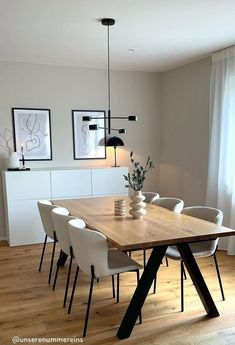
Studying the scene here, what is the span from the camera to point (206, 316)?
2693 millimetres

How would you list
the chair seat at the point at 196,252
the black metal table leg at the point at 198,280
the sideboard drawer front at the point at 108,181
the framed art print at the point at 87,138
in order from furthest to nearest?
the framed art print at the point at 87,138, the sideboard drawer front at the point at 108,181, the chair seat at the point at 196,252, the black metal table leg at the point at 198,280

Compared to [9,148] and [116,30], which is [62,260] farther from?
[116,30]

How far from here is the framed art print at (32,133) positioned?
4805 mm

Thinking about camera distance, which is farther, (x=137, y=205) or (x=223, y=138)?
(x=223, y=138)

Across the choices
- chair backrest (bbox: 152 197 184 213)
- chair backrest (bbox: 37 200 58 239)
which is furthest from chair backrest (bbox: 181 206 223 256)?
chair backrest (bbox: 37 200 58 239)

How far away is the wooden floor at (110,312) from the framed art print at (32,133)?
5.99 ft

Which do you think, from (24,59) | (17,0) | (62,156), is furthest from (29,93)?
(17,0)

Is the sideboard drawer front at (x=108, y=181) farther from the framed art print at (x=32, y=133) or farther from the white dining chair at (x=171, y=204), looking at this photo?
the white dining chair at (x=171, y=204)

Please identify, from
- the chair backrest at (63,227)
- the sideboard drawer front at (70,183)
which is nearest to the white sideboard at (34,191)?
the sideboard drawer front at (70,183)

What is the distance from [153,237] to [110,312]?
3.01 feet

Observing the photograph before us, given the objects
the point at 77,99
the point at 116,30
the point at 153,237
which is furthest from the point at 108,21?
the point at 77,99

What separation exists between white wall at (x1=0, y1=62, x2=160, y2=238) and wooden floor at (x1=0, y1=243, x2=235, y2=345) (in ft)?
6.14

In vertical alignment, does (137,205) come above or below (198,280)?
above

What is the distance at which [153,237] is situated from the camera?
2.33 m
